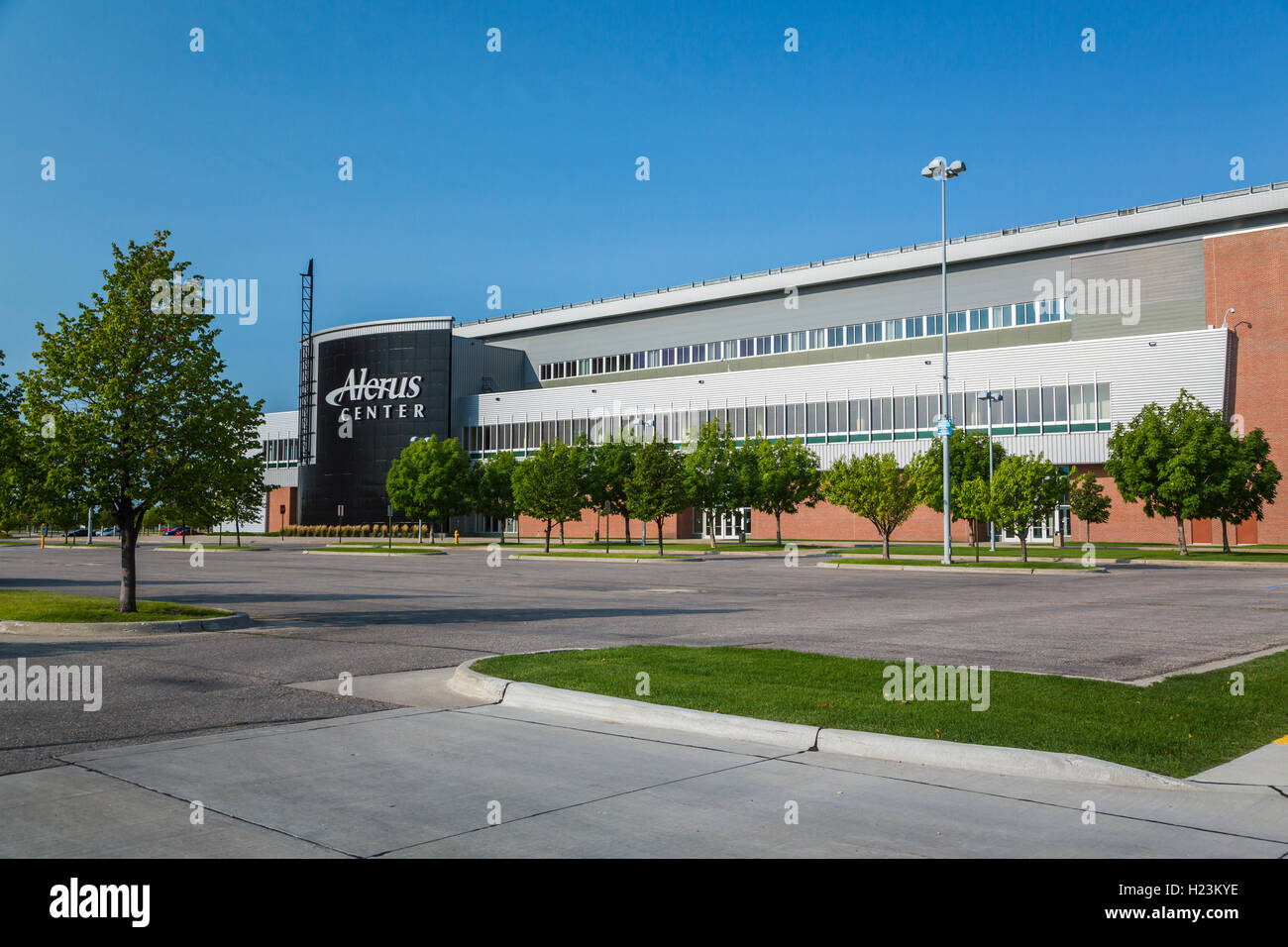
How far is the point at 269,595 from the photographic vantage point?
23.9 m

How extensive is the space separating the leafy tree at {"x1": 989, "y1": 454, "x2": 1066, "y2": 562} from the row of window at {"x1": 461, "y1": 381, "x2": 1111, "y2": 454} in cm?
1859

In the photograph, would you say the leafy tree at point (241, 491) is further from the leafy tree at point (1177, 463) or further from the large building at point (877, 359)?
the large building at point (877, 359)

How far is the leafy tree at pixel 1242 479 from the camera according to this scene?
41.9 m

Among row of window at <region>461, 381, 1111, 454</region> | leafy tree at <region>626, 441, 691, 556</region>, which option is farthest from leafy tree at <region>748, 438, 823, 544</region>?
leafy tree at <region>626, 441, 691, 556</region>

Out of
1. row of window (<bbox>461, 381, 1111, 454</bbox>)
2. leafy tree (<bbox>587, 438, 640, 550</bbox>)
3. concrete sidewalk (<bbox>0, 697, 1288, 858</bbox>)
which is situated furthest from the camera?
leafy tree (<bbox>587, 438, 640, 550</bbox>)

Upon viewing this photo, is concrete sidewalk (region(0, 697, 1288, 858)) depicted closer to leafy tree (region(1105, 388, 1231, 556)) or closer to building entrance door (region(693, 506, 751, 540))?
leafy tree (region(1105, 388, 1231, 556))

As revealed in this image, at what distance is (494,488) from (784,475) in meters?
21.4

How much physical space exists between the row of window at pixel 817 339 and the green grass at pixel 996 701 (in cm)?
5487

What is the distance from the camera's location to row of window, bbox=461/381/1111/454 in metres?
57.9

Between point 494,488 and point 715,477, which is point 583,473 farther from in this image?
point 494,488

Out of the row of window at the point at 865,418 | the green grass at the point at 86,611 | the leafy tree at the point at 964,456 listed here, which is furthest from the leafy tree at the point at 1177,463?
the green grass at the point at 86,611
